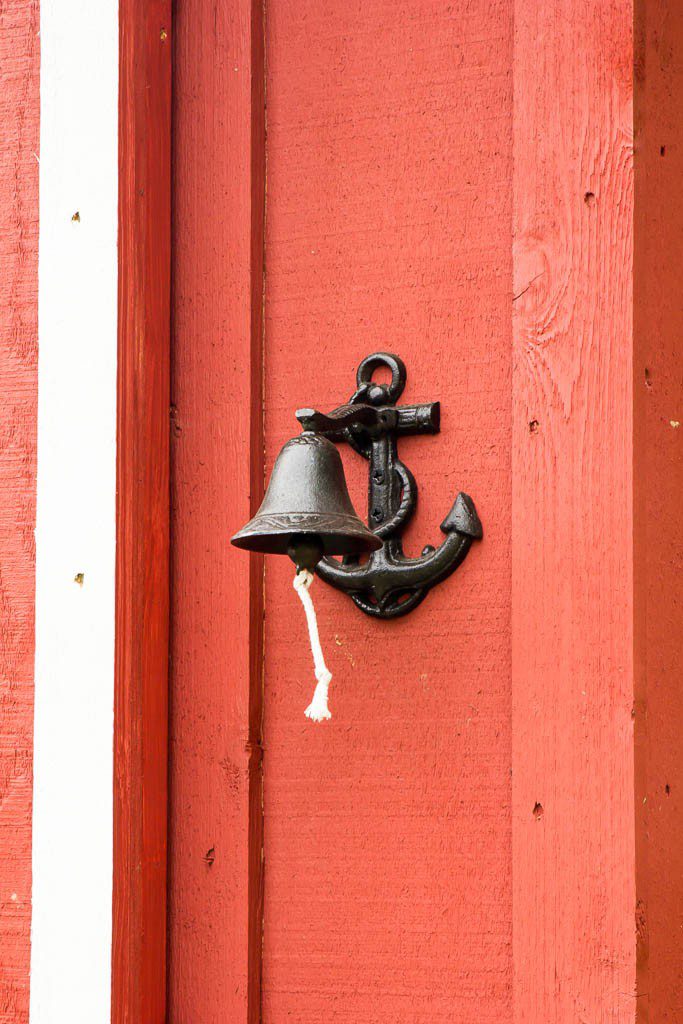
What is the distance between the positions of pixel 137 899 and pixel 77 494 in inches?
17.5

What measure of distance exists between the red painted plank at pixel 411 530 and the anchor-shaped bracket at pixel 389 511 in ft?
0.06

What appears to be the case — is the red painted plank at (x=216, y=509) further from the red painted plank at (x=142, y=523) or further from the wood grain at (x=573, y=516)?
the wood grain at (x=573, y=516)

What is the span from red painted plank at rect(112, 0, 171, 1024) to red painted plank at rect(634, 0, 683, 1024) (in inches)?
20.6

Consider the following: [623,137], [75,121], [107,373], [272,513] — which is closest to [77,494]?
[107,373]

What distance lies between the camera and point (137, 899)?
142 cm

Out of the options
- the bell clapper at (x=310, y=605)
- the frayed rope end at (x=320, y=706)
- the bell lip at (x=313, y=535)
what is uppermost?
the bell lip at (x=313, y=535)

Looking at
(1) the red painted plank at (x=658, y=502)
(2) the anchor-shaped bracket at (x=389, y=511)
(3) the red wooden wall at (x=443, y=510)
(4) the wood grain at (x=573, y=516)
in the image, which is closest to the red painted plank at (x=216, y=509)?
(3) the red wooden wall at (x=443, y=510)

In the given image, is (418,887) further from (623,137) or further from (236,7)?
(236,7)

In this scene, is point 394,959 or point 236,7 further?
point 236,7

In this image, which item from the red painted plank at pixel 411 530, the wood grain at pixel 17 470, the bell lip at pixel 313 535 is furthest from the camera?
the wood grain at pixel 17 470

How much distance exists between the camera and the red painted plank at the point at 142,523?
4.65 ft

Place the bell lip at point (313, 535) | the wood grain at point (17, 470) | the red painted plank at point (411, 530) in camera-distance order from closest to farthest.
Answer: the bell lip at point (313, 535), the red painted plank at point (411, 530), the wood grain at point (17, 470)

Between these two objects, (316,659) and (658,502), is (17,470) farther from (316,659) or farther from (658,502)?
(658,502)

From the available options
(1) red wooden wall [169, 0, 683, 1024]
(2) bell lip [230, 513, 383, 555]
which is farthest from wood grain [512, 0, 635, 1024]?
(2) bell lip [230, 513, 383, 555]
